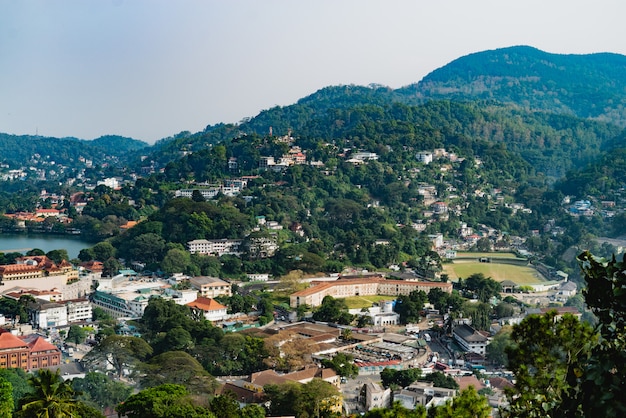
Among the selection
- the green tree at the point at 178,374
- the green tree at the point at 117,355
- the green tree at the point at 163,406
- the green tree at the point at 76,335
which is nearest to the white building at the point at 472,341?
the green tree at the point at 178,374

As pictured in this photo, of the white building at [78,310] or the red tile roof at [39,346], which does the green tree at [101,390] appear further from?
the white building at [78,310]

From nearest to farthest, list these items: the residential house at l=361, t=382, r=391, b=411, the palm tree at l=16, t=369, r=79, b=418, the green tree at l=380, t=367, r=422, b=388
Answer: the palm tree at l=16, t=369, r=79, b=418
the residential house at l=361, t=382, r=391, b=411
the green tree at l=380, t=367, r=422, b=388

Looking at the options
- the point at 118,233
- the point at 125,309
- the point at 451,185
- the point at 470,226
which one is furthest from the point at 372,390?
the point at 451,185

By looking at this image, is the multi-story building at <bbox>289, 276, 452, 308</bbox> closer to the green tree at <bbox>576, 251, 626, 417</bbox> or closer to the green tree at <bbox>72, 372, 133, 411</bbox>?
the green tree at <bbox>72, 372, 133, 411</bbox>

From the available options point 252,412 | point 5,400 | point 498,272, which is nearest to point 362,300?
point 498,272

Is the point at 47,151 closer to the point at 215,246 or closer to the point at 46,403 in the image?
the point at 215,246

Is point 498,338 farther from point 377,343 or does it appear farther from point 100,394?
point 100,394

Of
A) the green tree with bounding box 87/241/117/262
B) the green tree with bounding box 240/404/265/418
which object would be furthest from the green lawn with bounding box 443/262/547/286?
the green tree with bounding box 240/404/265/418

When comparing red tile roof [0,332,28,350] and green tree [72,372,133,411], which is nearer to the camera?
green tree [72,372,133,411]

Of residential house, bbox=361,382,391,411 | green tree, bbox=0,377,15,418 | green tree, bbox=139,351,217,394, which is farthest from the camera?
residential house, bbox=361,382,391,411
